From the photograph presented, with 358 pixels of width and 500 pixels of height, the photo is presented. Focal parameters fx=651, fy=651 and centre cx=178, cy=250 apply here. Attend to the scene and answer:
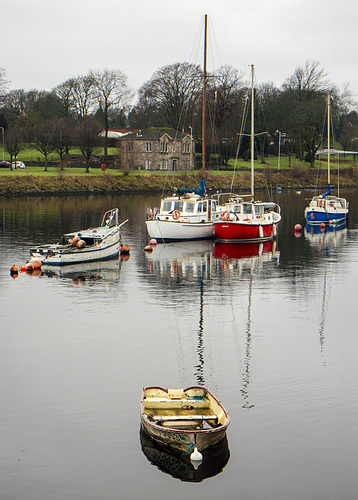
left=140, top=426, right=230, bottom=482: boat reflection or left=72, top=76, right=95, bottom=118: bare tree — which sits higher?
left=72, top=76, right=95, bottom=118: bare tree

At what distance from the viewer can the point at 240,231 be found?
170 feet

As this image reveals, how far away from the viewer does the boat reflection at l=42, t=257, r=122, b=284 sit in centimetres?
3769

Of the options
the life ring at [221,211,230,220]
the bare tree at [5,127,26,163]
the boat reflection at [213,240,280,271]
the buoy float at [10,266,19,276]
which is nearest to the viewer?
the buoy float at [10,266,19,276]

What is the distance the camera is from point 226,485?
14539 mm

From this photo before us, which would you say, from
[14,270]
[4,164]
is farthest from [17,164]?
[14,270]

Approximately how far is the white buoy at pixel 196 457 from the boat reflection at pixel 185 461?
12 centimetres

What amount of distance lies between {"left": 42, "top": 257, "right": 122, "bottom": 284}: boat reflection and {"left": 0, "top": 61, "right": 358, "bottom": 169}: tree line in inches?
3378

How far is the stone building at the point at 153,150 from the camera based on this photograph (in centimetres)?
13450

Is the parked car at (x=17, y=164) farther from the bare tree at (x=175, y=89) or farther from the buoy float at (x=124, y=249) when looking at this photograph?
the buoy float at (x=124, y=249)

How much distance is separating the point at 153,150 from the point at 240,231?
86.0 meters

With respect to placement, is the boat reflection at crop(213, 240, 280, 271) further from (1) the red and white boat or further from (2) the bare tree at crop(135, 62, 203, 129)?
(2) the bare tree at crop(135, 62, 203, 129)

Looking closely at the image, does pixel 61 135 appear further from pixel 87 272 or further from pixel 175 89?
pixel 87 272

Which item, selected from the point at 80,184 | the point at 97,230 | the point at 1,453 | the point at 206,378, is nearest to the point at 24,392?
the point at 1,453

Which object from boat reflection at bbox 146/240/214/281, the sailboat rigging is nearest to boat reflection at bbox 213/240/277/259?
boat reflection at bbox 146/240/214/281
